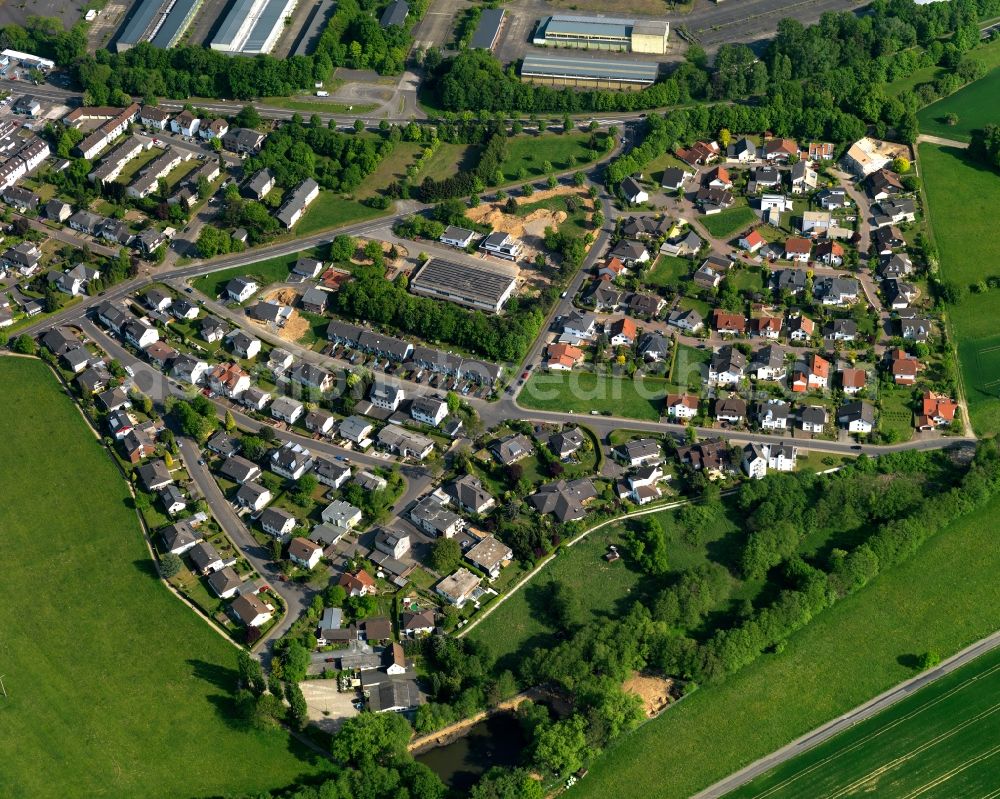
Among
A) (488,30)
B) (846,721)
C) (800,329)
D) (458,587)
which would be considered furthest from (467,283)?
(846,721)

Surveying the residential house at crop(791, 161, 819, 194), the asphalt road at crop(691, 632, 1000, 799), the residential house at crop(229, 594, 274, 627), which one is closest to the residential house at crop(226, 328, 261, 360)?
the residential house at crop(229, 594, 274, 627)

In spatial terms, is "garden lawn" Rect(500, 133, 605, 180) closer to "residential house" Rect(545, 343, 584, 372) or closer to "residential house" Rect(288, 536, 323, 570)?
"residential house" Rect(545, 343, 584, 372)

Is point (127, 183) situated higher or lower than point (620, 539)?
higher

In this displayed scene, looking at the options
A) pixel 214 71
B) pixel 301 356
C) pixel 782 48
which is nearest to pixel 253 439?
pixel 301 356

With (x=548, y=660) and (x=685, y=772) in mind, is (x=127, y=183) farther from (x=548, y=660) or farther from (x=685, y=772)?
(x=685, y=772)

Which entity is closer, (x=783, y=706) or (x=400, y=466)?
(x=783, y=706)

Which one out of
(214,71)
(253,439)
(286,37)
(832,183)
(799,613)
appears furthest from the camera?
(286,37)

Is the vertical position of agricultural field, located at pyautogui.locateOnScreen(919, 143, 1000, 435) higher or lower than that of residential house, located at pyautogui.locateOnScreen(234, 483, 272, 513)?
higher
